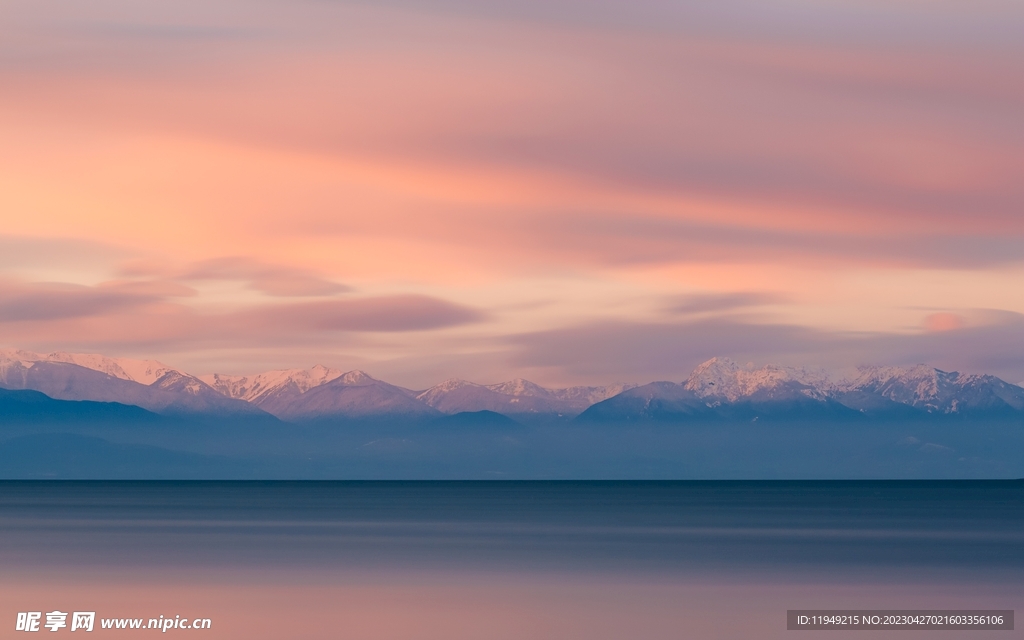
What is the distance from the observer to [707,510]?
107 meters

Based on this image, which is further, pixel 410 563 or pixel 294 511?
pixel 294 511

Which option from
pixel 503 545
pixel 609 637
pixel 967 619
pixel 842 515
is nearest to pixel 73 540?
pixel 503 545

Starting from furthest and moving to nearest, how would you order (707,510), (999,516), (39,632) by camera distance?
(707,510), (999,516), (39,632)

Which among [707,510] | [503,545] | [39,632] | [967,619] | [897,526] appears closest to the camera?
[39,632]

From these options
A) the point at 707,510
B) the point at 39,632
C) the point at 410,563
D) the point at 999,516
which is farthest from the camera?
the point at 707,510

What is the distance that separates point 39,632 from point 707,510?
82664mm

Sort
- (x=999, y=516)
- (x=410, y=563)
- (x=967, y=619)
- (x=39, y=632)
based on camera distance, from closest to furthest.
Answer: (x=39, y=632) → (x=967, y=619) → (x=410, y=563) → (x=999, y=516)

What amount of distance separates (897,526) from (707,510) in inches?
1222

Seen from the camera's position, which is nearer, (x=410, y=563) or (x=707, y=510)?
(x=410, y=563)

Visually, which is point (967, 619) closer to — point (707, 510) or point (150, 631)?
point (150, 631)

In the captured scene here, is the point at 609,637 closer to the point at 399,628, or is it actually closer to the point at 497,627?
the point at 497,627

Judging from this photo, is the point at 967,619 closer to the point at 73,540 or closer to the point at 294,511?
the point at 73,540

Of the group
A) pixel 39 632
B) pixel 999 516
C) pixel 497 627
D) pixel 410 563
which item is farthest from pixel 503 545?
pixel 999 516

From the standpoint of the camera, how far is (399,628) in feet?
103
